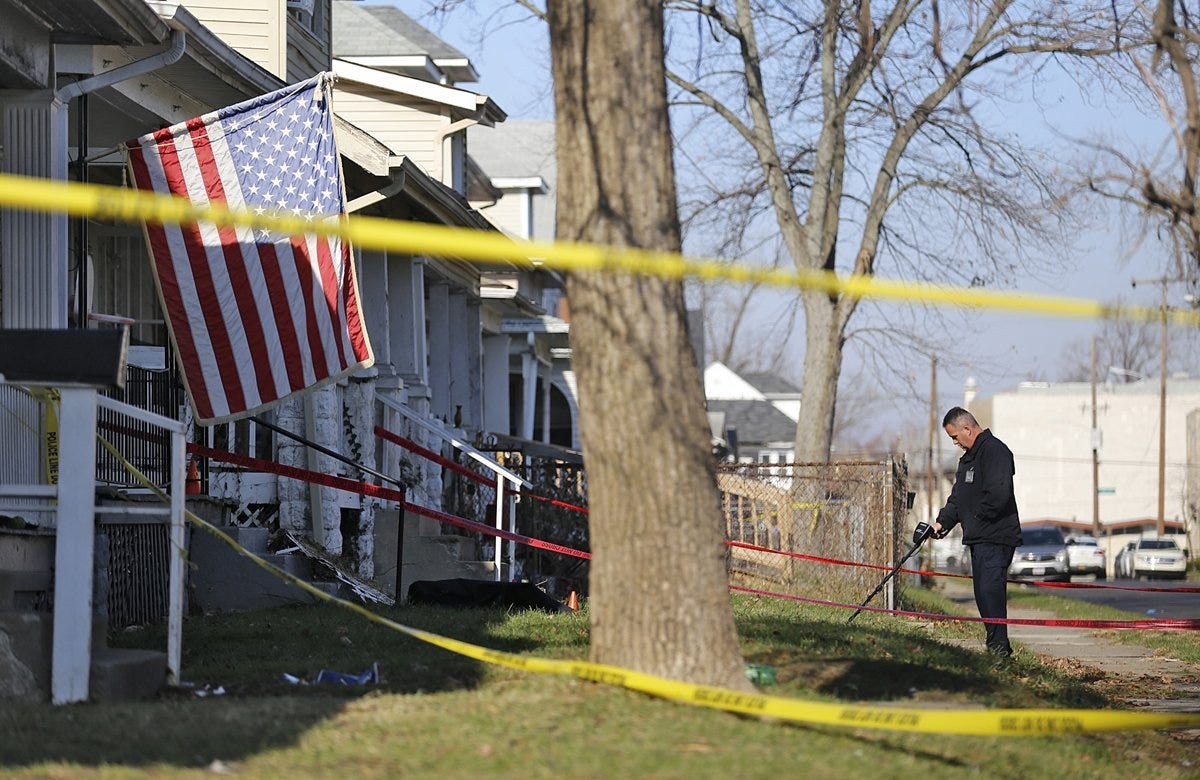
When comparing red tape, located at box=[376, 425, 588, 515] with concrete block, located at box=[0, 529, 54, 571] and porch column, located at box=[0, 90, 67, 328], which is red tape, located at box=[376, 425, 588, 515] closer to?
porch column, located at box=[0, 90, 67, 328]

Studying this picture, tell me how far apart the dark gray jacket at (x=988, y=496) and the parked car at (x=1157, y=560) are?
36.7 meters

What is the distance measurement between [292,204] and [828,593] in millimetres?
8904

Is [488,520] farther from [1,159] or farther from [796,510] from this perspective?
[1,159]

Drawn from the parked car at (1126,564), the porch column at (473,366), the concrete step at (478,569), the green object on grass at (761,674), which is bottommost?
the parked car at (1126,564)

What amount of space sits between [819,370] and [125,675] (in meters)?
18.6

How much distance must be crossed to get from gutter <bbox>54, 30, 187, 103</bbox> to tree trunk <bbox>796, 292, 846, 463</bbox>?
48.3ft

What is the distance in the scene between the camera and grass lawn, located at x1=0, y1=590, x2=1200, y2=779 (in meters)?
5.27

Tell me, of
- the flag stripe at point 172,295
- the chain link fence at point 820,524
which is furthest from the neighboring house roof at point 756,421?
the flag stripe at point 172,295

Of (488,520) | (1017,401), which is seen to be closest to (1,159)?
(488,520)

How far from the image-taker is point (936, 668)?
855cm

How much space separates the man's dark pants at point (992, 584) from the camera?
10953 millimetres

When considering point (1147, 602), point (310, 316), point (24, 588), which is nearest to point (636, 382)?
point (24, 588)

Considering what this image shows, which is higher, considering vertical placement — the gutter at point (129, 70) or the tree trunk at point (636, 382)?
the gutter at point (129, 70)

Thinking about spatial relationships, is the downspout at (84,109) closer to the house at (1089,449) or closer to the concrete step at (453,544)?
the concrete step at (453,544)
